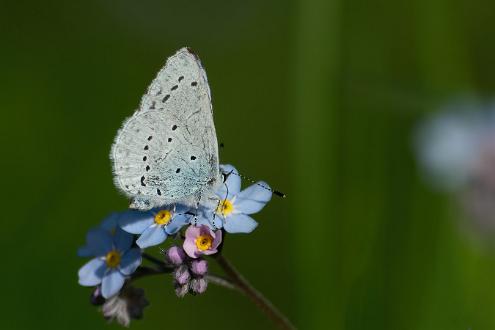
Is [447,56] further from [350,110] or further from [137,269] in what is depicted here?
[137,269]

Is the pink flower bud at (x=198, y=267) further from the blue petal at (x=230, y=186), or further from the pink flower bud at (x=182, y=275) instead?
the blue petal at (x=230, y=186)

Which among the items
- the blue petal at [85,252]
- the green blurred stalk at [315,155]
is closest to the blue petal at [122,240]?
the blue petal at [85,252]

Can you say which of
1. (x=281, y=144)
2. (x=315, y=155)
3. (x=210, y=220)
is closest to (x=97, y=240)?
(x=210, y=220)

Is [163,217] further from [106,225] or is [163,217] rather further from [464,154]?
[464,154]

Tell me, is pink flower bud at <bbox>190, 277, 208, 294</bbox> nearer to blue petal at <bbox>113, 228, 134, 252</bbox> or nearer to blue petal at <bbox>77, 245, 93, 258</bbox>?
blue petal at <bbox>113, 228, 134, 252</bbox>

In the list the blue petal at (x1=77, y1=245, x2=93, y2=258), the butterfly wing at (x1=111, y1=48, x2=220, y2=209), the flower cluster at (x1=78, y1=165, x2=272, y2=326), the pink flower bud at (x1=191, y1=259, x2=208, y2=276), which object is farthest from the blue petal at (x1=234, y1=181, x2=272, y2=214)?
the blue petal at (x1=77, y1=245, x2=93, y2=258)

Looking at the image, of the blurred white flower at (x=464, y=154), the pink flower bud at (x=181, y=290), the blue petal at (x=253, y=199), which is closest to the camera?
the pink flower bud at (x=181, y=290)
